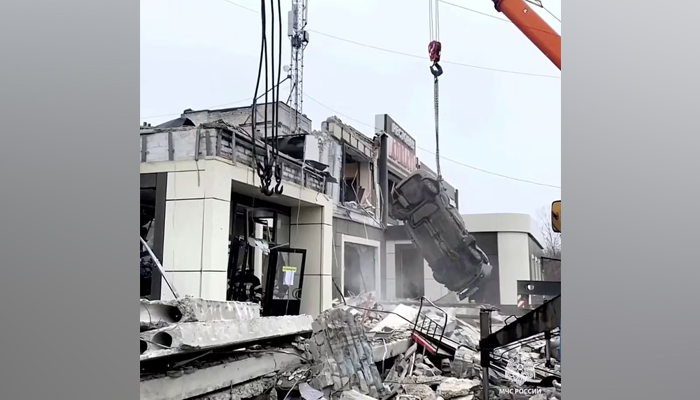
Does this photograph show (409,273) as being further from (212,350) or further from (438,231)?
(212,350)

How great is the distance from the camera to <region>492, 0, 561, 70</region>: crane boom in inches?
115

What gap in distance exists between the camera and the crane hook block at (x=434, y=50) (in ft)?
13.0

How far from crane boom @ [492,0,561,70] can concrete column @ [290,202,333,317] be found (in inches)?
129

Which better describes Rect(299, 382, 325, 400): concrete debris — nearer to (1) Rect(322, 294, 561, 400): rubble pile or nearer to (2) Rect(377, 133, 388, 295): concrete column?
(1) Rect(322, 294, 561, 400): rubble pile

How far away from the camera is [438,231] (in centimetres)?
431

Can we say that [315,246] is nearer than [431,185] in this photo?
No

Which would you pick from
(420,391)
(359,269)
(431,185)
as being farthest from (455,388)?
(359,269)

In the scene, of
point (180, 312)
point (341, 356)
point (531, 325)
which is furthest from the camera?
point (341, 356)

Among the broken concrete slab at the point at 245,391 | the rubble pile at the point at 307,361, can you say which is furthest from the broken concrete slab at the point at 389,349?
the broken concrete slab at the point at 245,391

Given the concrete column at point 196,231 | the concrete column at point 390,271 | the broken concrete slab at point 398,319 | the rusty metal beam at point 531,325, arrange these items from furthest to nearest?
the concrete column at point 390,271, the broken concrete slab at point 398,319, the concrete column at point 196,231, the rusty metal beam at point 531,325

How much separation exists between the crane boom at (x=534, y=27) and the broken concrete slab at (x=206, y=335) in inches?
90.1

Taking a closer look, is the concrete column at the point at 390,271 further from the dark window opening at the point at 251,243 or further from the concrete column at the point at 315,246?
the dark window opening at the point at 251,243

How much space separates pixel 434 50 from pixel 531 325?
Answer: 7.69 feet

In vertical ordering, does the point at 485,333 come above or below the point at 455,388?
above
